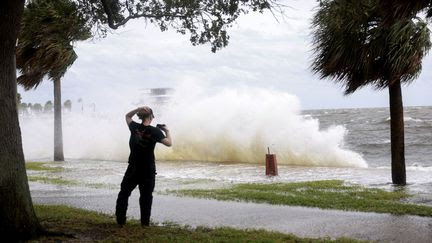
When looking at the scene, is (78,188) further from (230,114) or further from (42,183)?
(230,114)

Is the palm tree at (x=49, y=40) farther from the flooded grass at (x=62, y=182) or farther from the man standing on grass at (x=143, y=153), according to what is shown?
the man standing on grass at (x=143, y=153)

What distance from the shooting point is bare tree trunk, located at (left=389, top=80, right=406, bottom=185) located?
506 inches

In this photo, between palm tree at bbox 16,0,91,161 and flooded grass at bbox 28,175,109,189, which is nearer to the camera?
palm tree at bbox 16,0,91,161

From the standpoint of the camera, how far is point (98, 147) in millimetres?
32844

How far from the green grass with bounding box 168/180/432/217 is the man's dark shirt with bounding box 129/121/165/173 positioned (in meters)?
4.02

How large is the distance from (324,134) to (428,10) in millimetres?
16869

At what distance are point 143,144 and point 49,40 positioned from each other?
10431 millimetres

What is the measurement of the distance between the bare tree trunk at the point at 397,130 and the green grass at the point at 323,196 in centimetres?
101

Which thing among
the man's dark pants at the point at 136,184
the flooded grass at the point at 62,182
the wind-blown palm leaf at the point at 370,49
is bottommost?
the flooded grass at the point at 62,182

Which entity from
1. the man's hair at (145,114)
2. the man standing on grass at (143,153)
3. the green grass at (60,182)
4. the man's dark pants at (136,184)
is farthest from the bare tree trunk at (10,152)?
the green grass at (60,182)

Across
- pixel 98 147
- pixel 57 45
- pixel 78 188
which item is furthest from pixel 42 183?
pixel 98 147

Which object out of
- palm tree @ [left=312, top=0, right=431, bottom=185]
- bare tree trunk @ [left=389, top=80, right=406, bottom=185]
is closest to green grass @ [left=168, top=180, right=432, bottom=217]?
bare tree trunk @ [left=389, top=80, right=406, bottom=185]

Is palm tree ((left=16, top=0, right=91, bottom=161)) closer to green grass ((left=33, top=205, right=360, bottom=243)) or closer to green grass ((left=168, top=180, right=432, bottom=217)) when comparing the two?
green grass ((left=33, top=205, right=360, bottom=243))

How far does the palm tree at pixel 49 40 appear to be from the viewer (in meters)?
10.5
